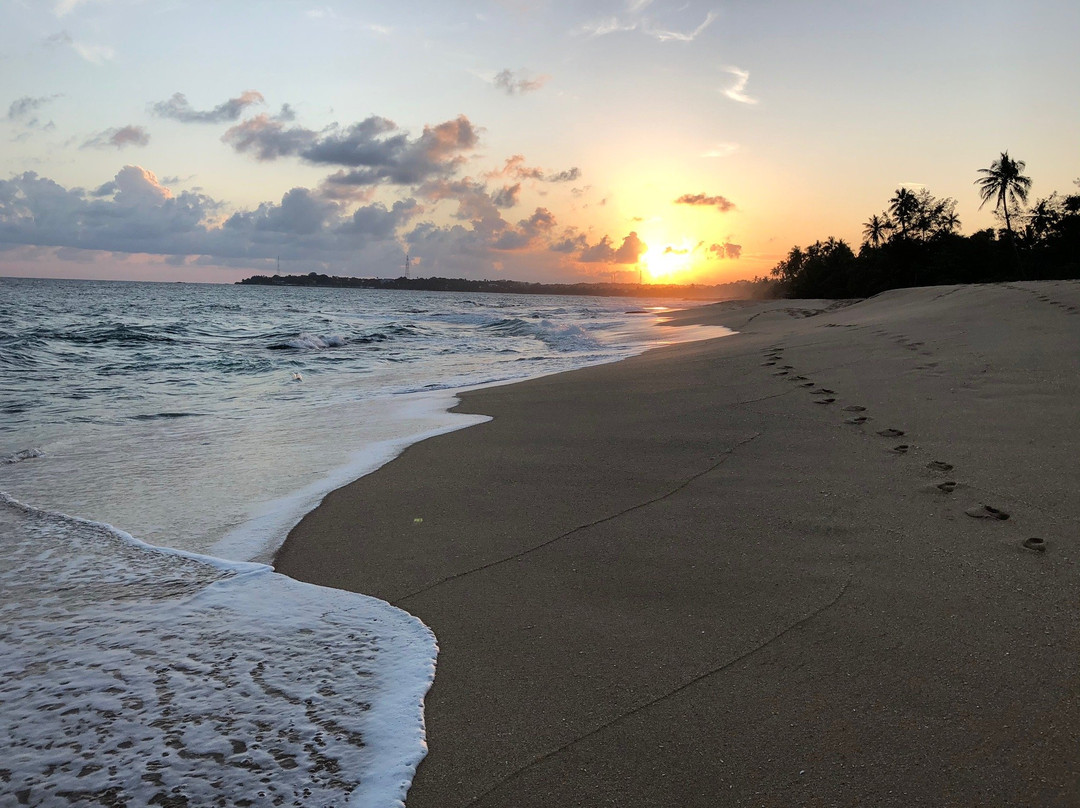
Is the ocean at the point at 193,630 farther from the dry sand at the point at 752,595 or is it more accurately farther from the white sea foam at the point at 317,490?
the dry sand at the point at 752,595

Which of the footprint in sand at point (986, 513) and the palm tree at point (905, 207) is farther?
the palm tree at point (905, 207)

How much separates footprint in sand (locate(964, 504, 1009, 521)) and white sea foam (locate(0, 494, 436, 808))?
2.68m

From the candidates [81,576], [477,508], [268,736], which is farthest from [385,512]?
[268,736]

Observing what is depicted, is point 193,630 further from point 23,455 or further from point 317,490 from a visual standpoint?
point 23,455

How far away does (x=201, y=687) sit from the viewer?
2.24 metres

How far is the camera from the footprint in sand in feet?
10.2

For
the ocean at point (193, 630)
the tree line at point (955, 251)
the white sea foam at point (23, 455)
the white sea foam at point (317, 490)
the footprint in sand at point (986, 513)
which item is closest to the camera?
the ocean at point (193, 630)

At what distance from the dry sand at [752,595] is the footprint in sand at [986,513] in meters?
0.04

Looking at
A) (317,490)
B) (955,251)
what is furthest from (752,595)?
(955,251)

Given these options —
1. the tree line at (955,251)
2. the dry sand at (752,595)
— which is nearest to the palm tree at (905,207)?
the tree line at (955,251)

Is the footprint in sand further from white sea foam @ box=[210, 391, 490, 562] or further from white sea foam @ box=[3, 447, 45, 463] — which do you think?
white sea foam @ box=[3, 447, 45, 463]

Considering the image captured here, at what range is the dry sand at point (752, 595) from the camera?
1.76 metres

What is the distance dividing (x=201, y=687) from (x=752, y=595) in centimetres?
210

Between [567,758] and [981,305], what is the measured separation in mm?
10795
